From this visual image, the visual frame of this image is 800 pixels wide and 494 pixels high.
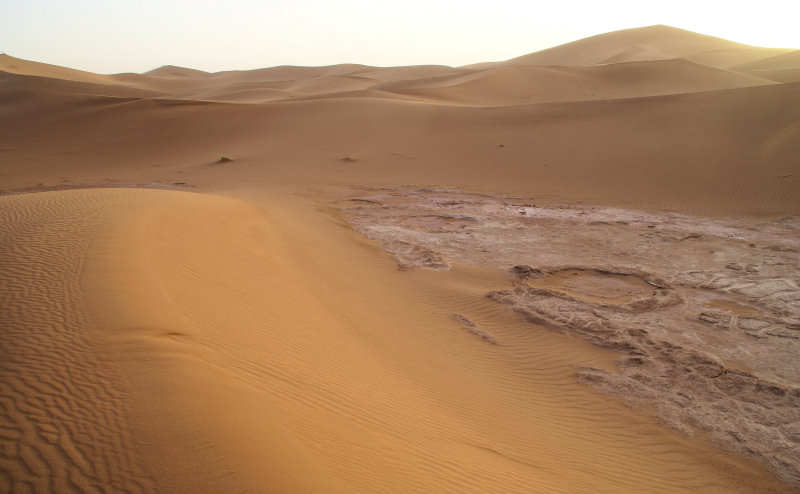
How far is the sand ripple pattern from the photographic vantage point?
2322 mm

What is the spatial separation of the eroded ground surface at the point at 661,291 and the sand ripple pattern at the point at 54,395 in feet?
15.9

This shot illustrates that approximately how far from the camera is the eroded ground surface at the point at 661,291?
4797 mm

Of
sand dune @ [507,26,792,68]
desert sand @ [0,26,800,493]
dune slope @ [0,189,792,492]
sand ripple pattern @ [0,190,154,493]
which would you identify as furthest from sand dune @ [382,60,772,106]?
sand ripple pattern @ [0,190,154,493]

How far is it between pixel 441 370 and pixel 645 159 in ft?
46.1

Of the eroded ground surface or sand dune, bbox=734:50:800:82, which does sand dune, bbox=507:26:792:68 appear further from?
the eroded ground surface

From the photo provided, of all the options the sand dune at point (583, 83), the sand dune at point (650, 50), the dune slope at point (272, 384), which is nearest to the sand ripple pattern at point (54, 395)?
the dune slope at point (272, 384)

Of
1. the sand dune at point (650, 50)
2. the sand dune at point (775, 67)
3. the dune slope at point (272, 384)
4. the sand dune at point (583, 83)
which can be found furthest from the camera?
the sand dune at point (650, 50)

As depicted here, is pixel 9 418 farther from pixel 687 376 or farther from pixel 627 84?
pixel 627 84

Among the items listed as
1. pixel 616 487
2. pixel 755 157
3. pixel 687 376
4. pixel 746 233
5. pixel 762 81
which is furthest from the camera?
pixel 762 81

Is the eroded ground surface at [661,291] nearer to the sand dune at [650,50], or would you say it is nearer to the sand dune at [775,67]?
the sand dune at [775,67]

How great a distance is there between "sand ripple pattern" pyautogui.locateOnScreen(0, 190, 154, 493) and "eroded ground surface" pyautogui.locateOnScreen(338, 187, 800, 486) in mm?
4856

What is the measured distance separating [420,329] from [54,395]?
446 centimetres

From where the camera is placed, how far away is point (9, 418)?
2602 millimetres

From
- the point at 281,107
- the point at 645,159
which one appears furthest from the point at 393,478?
the point at 281,107
